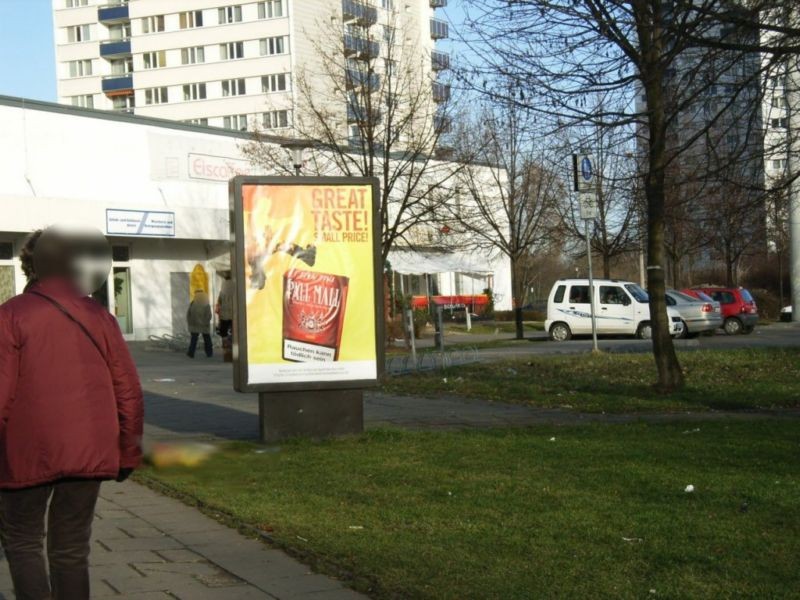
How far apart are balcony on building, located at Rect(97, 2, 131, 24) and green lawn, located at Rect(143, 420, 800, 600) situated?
80.9m

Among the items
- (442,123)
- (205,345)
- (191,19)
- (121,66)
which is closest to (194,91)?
(191,19)

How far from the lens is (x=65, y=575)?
4.37m

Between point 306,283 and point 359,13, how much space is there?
16.8m

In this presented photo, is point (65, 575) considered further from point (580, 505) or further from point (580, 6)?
point (580, 6)

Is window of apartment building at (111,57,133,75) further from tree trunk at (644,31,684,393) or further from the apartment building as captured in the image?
tree trunk at (644,31,684,393)

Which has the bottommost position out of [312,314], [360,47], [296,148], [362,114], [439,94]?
[312,314]

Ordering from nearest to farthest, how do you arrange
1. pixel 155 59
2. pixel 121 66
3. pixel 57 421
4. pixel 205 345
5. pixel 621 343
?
pixel 57 421 → pixel 621 343 → pixel 205 345 → pixel 155 59 → pixel 121 66

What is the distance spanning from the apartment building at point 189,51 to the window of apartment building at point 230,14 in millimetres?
76

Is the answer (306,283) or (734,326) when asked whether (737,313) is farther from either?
(306,283)

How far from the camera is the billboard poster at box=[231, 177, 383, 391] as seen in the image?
10.2 meters

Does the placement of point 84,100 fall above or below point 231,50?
below

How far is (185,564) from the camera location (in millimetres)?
5891

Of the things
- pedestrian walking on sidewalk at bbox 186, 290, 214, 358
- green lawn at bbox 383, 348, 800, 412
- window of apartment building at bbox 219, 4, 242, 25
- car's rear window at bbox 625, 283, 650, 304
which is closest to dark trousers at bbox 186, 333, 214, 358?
pedestrian walking on sidewalk at bbox 186, 290, 214, 358

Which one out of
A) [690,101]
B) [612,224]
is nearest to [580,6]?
[690,101]
